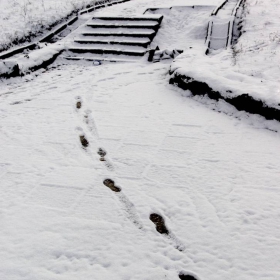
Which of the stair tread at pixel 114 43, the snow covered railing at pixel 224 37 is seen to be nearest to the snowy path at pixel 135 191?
the snow covered railing at pixel 224 37

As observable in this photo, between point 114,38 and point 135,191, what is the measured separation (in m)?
6.62

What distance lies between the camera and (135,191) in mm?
3645

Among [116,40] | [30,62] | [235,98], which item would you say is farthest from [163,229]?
[116,40]

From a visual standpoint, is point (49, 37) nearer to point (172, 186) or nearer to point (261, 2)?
point (261, 2)

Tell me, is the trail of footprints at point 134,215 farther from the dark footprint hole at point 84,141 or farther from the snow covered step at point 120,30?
the snow covered step at point 120,30

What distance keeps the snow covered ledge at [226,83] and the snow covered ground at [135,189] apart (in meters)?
0.20

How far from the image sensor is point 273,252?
111 inches

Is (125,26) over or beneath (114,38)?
over

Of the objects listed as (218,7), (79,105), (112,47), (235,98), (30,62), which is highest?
(218,7)

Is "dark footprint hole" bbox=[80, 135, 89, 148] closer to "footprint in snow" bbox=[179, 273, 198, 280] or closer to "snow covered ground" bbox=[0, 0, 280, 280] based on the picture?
"snow covered ground" bbox=[0, 0, 280, 280]

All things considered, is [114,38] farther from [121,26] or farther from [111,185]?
[111,185]

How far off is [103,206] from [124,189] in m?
0.36

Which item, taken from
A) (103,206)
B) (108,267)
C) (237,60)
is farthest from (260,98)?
(108,267)

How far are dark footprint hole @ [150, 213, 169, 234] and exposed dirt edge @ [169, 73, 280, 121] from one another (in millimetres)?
2636
